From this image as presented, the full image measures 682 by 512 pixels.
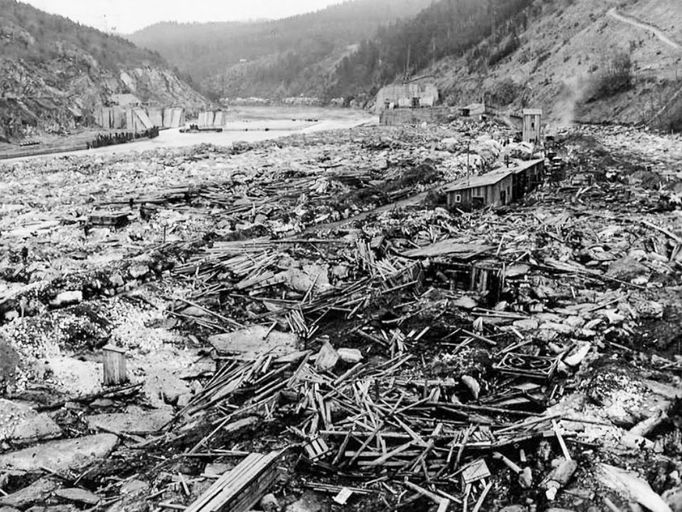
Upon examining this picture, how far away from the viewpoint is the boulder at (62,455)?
721 cm

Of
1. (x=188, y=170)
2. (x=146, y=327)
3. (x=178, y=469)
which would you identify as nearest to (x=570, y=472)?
(x=178, y=469)

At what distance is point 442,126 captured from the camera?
162ft

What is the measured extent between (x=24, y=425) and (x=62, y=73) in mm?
64845

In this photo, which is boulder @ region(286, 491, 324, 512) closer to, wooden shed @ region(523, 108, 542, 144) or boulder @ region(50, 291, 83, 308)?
boulder @ region(50, 291, 83, 308)

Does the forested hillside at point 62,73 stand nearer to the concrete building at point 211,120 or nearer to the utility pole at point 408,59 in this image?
the concrete building at point 211,120

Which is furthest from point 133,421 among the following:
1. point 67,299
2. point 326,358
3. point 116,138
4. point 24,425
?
point 116,138

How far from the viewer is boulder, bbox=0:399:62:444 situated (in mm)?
7770

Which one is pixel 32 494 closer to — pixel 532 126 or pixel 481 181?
pixel 481 181

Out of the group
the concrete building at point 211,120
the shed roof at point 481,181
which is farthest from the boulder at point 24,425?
the concrete building at point 211,120

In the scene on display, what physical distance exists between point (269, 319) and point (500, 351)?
437 centimetres

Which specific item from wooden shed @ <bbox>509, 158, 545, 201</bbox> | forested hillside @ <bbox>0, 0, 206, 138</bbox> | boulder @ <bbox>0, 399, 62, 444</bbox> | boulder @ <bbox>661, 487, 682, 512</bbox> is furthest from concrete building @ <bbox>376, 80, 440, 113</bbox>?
boulder @ <bbox>661, 487, 682, 512</bbox>

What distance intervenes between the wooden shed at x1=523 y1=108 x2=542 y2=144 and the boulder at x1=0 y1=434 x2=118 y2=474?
31855 millimetres

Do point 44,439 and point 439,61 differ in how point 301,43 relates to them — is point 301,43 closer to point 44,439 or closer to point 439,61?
point 439,61

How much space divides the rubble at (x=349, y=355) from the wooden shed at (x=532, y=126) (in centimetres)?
1634
